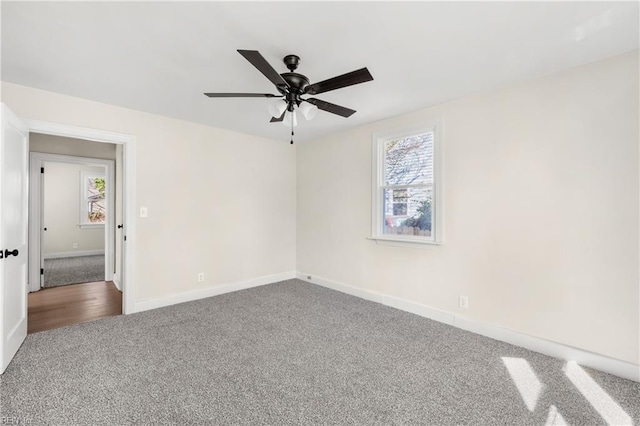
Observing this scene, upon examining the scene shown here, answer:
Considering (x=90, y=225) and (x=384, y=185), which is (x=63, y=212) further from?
(x=384, y=185)

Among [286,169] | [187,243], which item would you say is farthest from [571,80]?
[187,243]

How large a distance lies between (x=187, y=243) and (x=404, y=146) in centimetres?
316

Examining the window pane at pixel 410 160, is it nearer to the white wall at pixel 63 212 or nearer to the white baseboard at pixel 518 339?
the white baseboard at pixel 518 339

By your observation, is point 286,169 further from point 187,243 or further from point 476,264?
point 476,264

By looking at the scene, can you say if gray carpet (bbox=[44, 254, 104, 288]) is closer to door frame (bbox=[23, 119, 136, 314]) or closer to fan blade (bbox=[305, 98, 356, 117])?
door frame (bbox=[23, 119, 136, 314])

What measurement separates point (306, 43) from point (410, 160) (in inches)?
81.2

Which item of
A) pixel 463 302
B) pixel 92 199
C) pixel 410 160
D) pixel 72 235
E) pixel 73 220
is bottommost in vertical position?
pixel 463 302

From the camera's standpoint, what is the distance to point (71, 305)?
12.6 ft

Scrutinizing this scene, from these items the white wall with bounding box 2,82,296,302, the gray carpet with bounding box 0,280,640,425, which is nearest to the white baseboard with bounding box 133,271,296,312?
the white wall with bounding box 2,82,296,302

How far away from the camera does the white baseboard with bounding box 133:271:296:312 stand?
3.62 meters

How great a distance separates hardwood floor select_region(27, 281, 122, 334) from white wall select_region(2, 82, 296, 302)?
2.11 ft

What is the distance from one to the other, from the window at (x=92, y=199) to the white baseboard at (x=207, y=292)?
540 cm

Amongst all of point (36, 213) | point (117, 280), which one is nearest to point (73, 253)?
point (36, 213)

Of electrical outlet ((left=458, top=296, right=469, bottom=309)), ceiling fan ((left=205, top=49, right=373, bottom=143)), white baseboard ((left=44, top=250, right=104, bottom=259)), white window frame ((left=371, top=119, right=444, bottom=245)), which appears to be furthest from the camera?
white baseboard ((left=44, top=250, right=104, bottom=259))
